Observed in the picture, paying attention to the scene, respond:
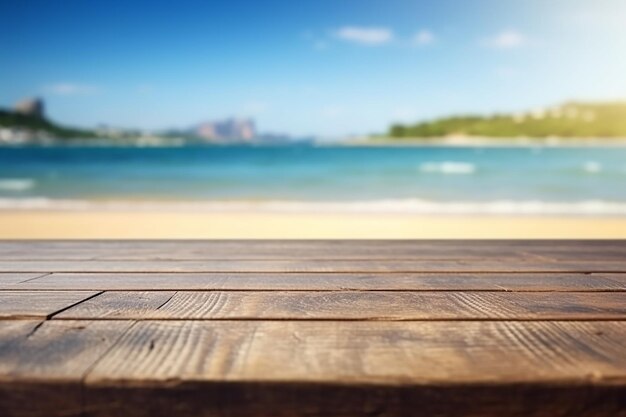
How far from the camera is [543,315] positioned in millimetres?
912

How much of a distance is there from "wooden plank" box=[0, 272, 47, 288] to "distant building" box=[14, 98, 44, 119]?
7477 centimetres

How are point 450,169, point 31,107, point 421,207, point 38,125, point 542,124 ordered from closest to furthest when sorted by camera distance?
point 421,207
point 450,169
point 542,124
point 38,125
point 31,107

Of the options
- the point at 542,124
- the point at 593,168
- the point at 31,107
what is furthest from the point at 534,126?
the point at 31,107

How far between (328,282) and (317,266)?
8.5 inches

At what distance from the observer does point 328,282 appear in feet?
3.95

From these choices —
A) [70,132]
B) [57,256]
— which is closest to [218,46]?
[70,132]

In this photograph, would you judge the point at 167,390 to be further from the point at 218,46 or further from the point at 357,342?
the point at 218,46

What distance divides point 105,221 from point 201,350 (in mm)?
8034

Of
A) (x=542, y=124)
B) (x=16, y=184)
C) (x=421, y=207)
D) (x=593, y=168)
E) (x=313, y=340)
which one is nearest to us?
(x=313, y=340)

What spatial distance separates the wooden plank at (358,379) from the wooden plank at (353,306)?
6.2 inches

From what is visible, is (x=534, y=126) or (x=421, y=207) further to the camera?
(x=534, y=126)

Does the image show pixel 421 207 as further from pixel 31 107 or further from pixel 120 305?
pixel 31 107

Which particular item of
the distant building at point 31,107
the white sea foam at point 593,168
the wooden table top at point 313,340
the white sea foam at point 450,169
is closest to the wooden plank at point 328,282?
the wooden table top at point 313,340

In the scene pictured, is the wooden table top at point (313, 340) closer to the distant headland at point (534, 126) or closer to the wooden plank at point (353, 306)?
the wooden plank at point (353, 306)
